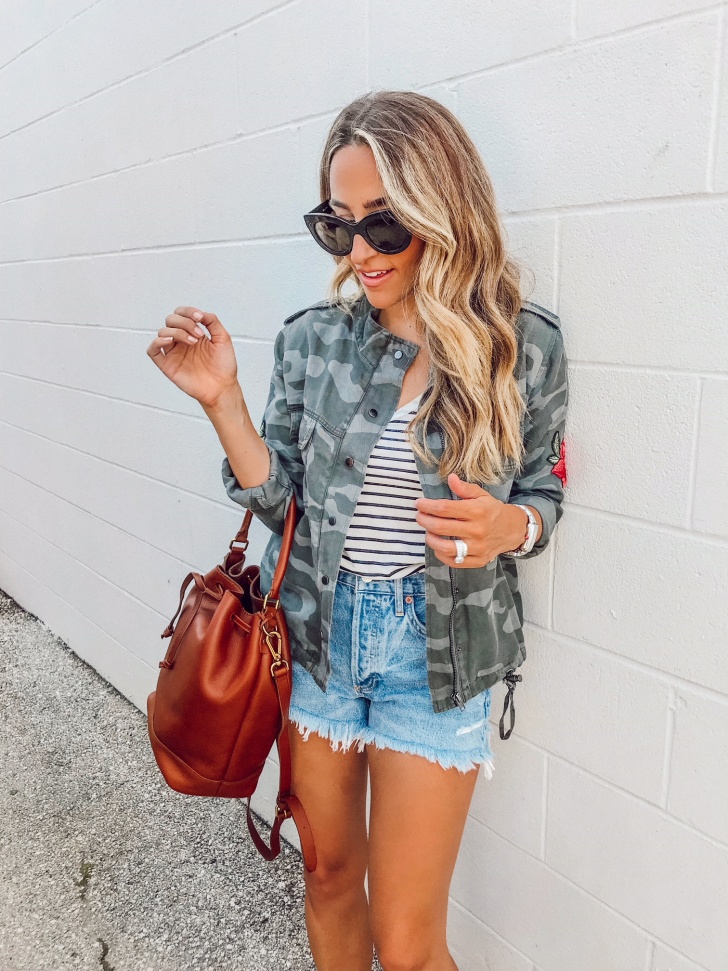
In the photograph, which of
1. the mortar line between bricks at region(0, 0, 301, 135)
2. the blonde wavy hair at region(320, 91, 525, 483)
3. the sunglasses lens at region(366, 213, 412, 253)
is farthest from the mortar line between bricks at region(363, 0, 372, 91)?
the sunglasses lens at region(366, 213, 412, 253)

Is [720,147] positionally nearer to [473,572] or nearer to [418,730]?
[473,572]

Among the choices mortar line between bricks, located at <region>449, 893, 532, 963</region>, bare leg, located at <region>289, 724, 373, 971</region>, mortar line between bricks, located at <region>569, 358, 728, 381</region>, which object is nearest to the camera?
mortar line between bricks, located at <region>569, 358, 728, 381</region>

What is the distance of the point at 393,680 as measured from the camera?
4.75 ft

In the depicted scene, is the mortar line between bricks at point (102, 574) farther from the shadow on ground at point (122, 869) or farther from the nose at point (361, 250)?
the nose at point (361, 250)

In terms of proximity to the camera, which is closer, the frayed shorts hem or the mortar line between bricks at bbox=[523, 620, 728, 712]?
the mortar line between bricks at bbox=[523, 620, 728, 712]

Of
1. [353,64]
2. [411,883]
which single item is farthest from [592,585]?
[353,64]

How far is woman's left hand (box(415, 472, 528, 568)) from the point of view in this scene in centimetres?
114

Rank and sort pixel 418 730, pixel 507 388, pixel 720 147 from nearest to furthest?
pixel 720 147
pixel 507 388
pixel 418 730

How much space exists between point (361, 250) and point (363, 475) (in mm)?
410

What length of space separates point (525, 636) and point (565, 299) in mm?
734

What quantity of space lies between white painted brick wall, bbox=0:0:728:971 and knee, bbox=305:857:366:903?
1.25 ft

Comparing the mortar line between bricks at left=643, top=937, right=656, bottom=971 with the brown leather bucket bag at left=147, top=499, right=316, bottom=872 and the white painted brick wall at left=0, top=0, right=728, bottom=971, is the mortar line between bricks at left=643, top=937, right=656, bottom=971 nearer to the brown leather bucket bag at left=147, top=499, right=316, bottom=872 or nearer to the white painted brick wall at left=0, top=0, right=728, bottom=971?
the white painted brick wall at left=0, top=0, right=728, bottom=971

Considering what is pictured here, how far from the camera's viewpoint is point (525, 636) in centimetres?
167

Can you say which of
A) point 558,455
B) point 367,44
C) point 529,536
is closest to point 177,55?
point 367,44
